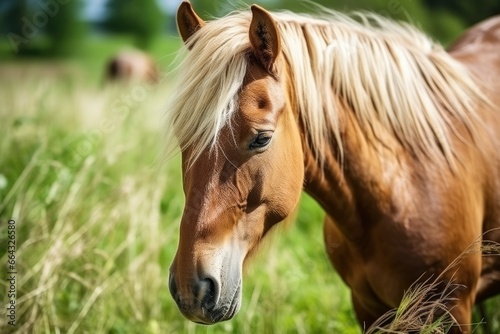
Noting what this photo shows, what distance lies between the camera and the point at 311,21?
8.36 ft

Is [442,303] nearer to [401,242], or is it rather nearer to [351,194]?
[401,242]

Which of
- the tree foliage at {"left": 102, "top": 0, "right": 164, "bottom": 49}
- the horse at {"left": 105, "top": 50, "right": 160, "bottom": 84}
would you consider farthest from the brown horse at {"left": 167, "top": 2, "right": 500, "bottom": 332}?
the tree foliage at {"left": 102, "top": 0, "right": 164, "bottom": 49}

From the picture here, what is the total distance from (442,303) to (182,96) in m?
1.21

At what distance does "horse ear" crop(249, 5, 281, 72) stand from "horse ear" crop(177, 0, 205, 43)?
30 cm

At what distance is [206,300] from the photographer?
200 centimetres

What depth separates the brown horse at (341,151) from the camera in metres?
2.07

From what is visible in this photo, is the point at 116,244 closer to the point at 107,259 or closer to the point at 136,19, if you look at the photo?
the point at 107,259

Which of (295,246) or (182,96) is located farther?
(295,246)

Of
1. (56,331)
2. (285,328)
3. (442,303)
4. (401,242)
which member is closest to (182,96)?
(401,242)

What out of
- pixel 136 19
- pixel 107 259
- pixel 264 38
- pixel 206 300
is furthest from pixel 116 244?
pixel 136 19

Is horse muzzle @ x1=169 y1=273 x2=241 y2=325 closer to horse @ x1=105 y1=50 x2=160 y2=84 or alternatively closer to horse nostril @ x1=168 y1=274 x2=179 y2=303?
horse nostril @ x1=168 y1=274 x2=179 y2=303

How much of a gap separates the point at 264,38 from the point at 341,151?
0.54 m

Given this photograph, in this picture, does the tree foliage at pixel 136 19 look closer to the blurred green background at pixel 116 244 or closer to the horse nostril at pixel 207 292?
the blurred green background at pixel 116 244

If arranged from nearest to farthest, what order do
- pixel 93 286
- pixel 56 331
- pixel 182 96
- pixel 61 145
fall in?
1. pixel 182 96
2. pixel 56 331
3. pixel 93 286
4. pixel 61 145
